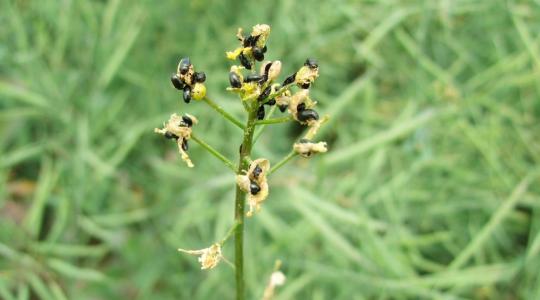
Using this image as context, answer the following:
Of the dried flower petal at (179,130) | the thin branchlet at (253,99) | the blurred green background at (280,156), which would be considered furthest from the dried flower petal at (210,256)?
the blurred green background at (280,156)

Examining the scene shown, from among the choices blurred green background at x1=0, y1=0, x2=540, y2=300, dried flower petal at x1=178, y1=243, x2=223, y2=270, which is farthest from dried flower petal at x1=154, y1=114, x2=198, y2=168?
blurred green background at x1=0, y1=0, x2=540, y2=300

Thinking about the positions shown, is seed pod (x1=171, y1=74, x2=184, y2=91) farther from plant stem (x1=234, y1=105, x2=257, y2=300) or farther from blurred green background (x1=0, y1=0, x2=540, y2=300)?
blurred green background (x1=0, y1=0, x2=540, y2=300)

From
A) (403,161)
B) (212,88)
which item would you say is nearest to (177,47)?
(212,88)

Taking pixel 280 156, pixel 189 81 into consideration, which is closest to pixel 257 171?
pixel 189 81

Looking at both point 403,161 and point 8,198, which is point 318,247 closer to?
point 403,161

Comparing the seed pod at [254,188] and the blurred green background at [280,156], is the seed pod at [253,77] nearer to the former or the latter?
the seed pod at [254,188]

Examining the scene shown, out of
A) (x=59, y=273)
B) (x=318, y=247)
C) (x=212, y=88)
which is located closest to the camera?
(x=59, y=273)
